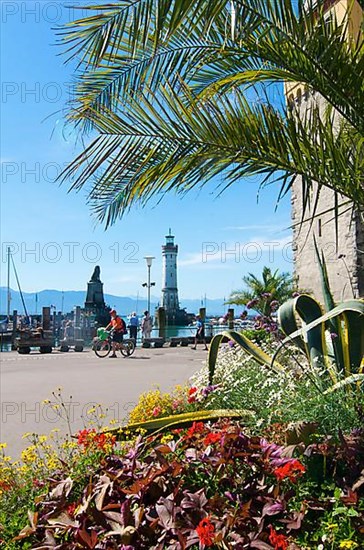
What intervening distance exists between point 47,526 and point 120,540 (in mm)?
338

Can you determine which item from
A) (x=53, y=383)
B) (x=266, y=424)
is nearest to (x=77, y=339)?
(x=53, y=383)

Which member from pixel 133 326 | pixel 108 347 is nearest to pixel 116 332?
pixel 108 347

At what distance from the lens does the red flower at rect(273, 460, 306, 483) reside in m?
2.52

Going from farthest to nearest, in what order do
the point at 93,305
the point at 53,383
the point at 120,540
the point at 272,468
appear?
the point at 93,305, the point at 53,383, the point at 272,468, the point at 120,540

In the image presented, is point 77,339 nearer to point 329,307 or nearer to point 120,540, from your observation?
point 329,307

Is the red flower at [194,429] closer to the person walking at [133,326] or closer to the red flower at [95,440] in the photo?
the red flower at [95,440]

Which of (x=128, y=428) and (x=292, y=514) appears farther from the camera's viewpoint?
(x=128, y=428)

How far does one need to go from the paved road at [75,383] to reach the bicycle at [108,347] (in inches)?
12.0

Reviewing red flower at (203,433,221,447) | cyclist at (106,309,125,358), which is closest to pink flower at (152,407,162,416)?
red flower at (203,433,221,447)

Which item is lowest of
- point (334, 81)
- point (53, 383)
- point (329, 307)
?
point (53, 383)

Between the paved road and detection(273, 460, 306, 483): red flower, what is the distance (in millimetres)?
3938

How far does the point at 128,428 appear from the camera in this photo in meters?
3.82

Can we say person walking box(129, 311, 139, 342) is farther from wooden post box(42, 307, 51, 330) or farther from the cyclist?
the cyclist

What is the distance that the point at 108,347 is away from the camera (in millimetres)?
19031
